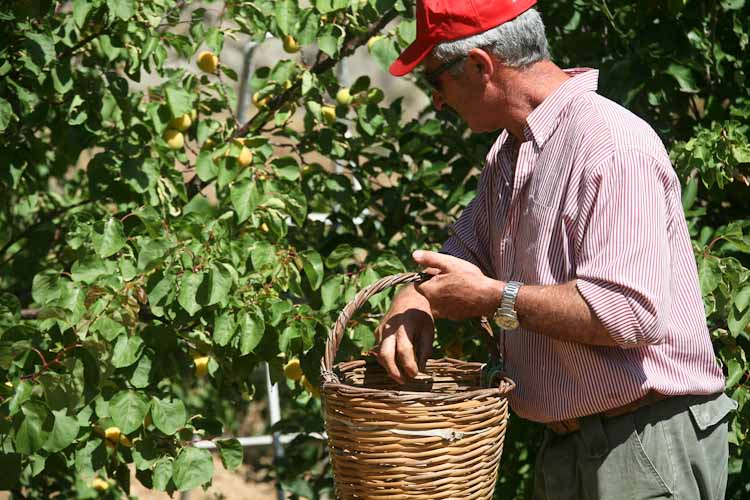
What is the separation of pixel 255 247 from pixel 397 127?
2.18 ft

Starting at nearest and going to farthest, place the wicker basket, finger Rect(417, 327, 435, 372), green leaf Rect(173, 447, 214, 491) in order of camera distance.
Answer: the wicker basket, finger Rect(417, 327, 435, 372), green leaf Rect(173, 447, 214, 491)

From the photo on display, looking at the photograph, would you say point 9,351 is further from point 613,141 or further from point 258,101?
point 613,141

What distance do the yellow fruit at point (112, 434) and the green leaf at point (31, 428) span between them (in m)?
0.39

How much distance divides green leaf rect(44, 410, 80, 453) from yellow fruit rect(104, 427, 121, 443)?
246 millimetres

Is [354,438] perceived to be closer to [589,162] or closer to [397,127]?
[589,162]

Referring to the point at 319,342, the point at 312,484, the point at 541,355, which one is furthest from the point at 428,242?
the point at 541,355

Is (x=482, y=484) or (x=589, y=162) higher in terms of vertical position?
(x=589, y=162)

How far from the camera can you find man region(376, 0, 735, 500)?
169 centimetres

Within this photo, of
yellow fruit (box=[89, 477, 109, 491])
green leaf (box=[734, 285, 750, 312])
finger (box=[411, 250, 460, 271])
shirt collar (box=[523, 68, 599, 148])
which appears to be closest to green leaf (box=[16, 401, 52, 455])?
finger (box=[411, 250, 460, 271])

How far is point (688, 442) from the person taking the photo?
189cm

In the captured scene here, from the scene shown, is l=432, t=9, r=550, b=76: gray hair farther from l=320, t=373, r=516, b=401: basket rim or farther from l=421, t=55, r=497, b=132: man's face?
l=320, t=373, r=516, b=401: basket rim

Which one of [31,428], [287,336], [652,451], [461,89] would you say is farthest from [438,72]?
[31,428]

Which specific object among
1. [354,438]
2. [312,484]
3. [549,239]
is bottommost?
[312,484]

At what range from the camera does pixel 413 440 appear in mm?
1774
